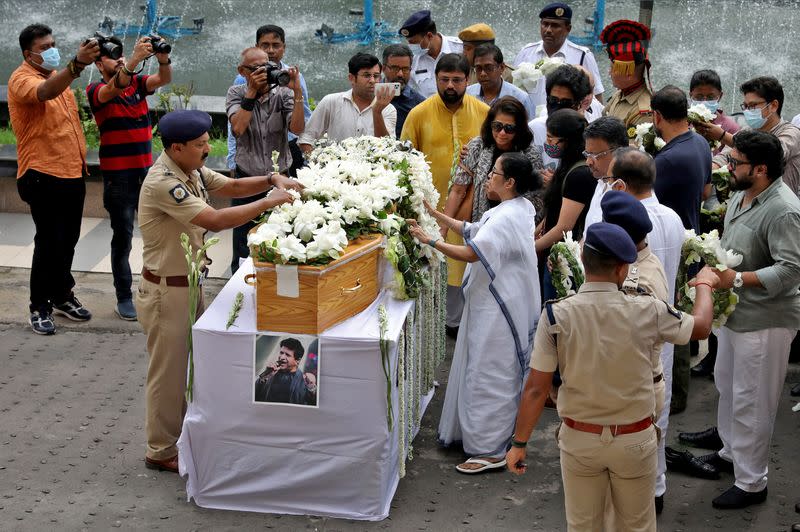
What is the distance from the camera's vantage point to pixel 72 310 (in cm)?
719

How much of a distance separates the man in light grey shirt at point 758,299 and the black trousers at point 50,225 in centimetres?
427

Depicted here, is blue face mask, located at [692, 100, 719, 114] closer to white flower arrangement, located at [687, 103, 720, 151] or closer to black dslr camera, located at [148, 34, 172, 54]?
white flower arrangement, located at [687, 103, 720, 151]

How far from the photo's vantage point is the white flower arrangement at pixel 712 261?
4500 millimetres

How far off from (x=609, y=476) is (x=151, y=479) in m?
2.40

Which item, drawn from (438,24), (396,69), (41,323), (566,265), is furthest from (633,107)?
(438,24)

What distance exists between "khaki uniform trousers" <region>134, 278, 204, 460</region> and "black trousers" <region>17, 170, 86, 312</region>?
2091 millimetres

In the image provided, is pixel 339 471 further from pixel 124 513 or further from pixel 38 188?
pixel 38 188

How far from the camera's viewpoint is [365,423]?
→ 466 centimetres

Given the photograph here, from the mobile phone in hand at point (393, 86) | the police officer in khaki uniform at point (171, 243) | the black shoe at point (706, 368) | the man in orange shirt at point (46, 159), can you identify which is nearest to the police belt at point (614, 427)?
the police officer in khaki uniform at point (171, 243)

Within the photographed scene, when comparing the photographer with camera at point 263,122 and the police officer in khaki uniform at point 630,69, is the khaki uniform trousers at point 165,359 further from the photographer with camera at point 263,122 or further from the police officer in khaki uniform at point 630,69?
the police officer in khaki uniform at point 630,69

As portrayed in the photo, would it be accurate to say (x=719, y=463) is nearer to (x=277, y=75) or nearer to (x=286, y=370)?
(x=286, y=370)

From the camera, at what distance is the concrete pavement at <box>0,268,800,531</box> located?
478cm

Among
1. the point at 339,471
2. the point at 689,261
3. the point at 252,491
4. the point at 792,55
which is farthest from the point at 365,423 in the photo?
the point at 792,55

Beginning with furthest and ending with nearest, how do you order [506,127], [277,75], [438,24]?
[438,24]
[277,75]
[506,127]
